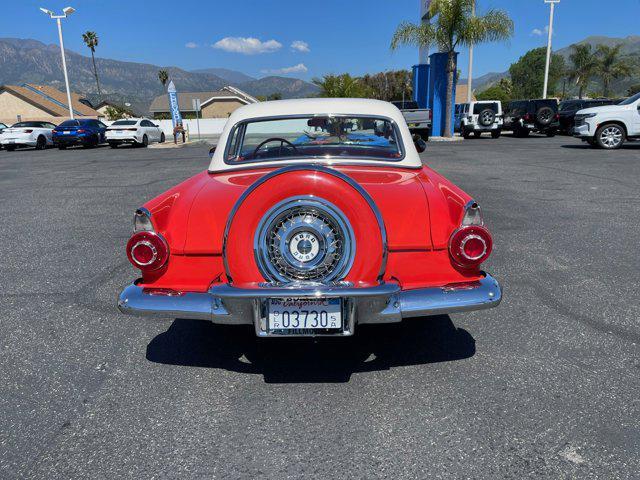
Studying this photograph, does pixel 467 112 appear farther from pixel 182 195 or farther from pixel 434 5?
pixel 182 195

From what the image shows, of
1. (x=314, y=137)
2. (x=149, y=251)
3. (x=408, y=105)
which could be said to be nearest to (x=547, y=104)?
(x=408, y=105)

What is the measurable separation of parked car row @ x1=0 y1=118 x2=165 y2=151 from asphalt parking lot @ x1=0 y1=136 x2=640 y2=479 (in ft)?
66.6

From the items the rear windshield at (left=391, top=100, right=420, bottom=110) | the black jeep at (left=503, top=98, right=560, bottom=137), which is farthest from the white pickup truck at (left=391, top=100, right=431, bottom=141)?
the black jeep at (left=503, top=98, right=560, bottom=137)

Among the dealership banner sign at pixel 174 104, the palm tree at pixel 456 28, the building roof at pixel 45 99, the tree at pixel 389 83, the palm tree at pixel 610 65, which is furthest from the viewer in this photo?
the tree at pixel 389 83

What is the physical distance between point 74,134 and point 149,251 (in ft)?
77.6

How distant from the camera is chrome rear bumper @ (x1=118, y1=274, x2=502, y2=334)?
2.45 m

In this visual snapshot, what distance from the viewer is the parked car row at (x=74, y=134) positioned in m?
22.9

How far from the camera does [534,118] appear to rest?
23.0 metres

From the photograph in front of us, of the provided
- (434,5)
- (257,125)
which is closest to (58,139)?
(434,5)

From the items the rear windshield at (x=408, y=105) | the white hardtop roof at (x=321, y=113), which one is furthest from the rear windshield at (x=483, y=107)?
the white hardtop roof at (x=321, y=113)

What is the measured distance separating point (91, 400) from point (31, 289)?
2.15 metres

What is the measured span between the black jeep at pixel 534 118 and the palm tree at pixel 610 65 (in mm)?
50580

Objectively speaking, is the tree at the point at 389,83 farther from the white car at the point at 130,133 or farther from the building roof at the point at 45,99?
the white car at the point at 130,133

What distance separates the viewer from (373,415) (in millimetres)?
2494
